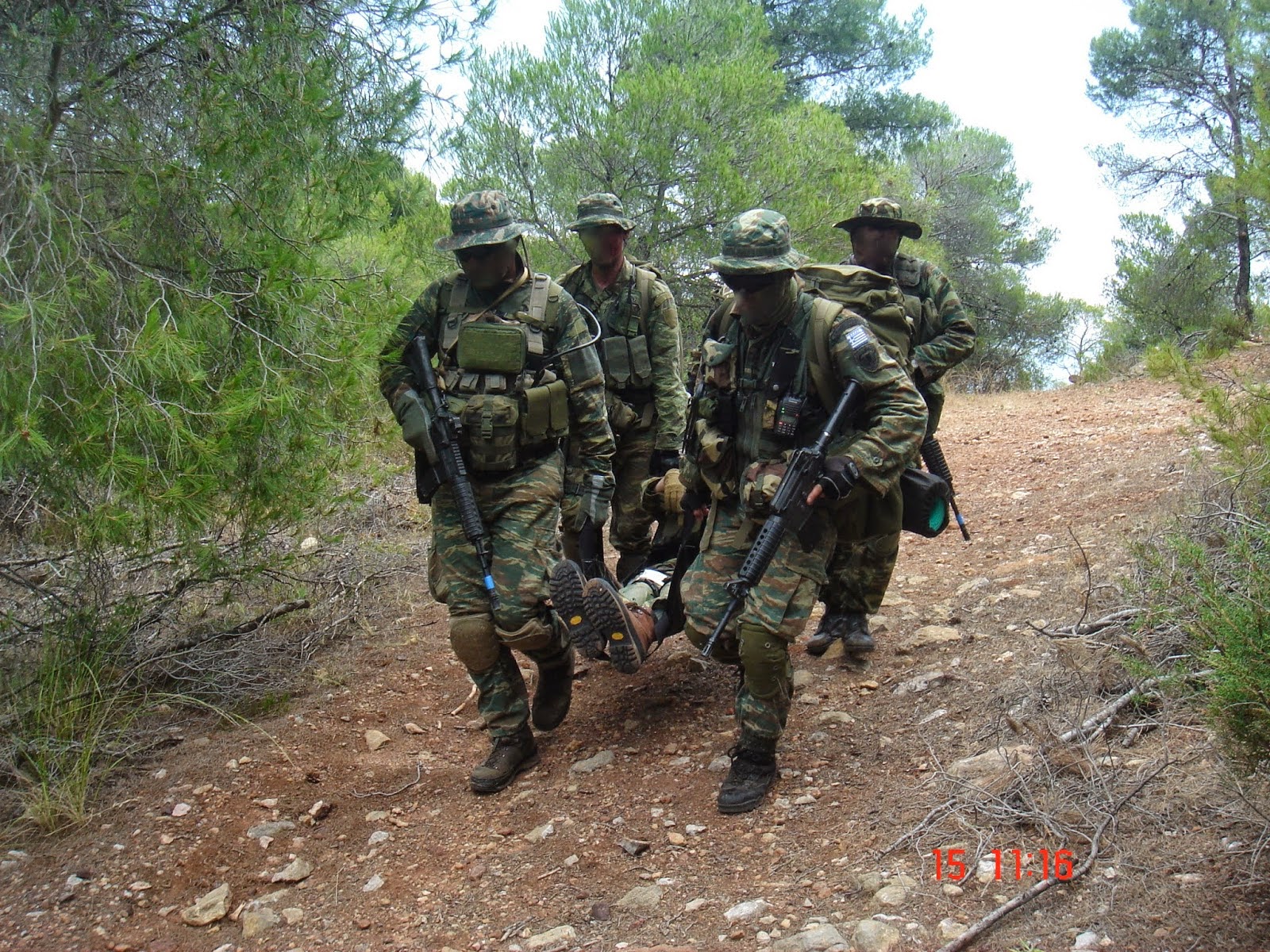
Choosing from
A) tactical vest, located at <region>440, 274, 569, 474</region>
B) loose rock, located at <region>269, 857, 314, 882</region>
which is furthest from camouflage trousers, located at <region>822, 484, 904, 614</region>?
loose rock, located at <region>269, 857, 314, 882</region>

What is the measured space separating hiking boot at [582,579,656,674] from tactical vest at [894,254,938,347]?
2.39 metres

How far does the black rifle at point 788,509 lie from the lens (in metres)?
3.62

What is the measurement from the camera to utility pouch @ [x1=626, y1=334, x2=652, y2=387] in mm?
5305

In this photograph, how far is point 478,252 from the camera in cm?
425

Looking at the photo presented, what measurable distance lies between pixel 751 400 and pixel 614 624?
0.99 meters

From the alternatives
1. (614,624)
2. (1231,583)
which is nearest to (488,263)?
(614,624)

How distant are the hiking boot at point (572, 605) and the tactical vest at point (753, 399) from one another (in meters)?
0.66

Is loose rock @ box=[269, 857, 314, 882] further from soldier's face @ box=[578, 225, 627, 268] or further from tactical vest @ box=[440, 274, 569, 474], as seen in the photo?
soldier's face @ box=[578, 225, 627, 268]

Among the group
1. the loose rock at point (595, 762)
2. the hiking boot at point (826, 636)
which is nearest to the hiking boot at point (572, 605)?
the loose rock at point (595, 762)

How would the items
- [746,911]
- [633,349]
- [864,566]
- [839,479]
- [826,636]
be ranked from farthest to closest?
[633,349]
[826,636]
[864,566]
[839,479]
[746,911]

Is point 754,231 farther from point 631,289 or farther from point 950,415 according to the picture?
point 950,415

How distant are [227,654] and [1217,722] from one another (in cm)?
411

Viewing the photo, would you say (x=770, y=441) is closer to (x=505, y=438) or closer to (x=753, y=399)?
(x=753, y=399)

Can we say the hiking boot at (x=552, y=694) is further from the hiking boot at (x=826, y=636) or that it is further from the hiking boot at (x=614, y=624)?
the hiking boot at (x=826, y=636)
